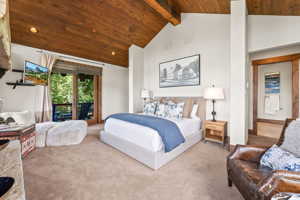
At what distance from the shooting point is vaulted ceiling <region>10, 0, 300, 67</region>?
2689 millimetres

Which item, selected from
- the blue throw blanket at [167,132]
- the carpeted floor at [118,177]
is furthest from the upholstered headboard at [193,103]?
the blue throw blanket at [167,132]

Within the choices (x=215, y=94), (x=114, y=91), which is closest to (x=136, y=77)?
(x=114, y=91)

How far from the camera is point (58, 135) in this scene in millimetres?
2906

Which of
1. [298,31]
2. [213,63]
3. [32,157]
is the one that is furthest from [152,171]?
[298,31]

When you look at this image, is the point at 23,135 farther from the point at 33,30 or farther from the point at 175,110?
the point at 175,110

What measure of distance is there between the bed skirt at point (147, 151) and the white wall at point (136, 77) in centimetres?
196

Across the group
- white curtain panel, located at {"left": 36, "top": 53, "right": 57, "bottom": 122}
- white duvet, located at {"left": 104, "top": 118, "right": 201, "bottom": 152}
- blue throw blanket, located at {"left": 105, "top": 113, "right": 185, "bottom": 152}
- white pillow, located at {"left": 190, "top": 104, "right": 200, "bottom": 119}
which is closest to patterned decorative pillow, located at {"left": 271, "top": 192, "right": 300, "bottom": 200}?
blue throw blanket, located at {"left": 105, "top": 113, "right": 185, "bottom": 152}

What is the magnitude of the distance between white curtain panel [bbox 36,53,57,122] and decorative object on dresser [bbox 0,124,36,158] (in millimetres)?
1223

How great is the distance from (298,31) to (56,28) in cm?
533

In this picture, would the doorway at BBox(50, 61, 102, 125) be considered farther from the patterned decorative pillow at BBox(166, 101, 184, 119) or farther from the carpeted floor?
the patterned decorative pillow at BBox(166, 101, 184, 119)

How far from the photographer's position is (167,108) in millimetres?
3467

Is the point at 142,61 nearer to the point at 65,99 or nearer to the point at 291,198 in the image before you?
the point at 65,99

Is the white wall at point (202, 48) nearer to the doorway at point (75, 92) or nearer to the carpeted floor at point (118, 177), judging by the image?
the carpeted floor at point (118, 177)

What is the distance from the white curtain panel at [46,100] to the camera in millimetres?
3697
